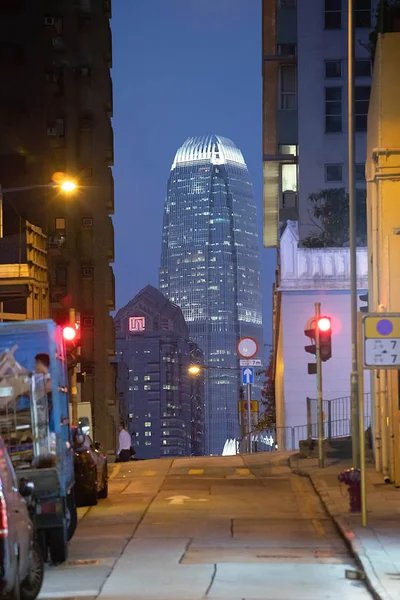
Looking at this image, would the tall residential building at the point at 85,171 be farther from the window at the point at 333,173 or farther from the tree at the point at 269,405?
the window at the point at 333,173

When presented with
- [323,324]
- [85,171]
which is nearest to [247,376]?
[323,324]

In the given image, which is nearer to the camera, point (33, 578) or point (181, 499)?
point (33, 578)

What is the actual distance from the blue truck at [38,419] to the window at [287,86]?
45.0 m

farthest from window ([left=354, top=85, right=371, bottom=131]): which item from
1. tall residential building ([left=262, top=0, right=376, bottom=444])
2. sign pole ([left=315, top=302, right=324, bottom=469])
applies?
sign pole ([left=315, top=302, right=324, bottom=469])

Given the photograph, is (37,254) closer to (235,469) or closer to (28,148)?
(235,469)

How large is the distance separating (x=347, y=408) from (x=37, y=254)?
11.9 metres

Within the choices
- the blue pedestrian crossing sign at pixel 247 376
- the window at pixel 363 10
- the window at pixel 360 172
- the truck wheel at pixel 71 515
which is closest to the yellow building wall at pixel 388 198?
the truck wheel at pixel 71 515

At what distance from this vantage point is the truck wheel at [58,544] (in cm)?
1555

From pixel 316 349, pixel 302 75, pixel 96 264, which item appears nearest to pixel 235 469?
pixel 316 349

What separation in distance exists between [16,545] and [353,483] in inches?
387

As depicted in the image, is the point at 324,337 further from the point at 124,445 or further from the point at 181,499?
the point at 124,445

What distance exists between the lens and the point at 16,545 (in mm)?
11234

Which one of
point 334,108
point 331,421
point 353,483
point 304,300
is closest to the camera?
point 353,483

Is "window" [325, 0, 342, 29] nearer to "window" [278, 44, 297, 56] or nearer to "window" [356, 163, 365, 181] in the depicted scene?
"window" [278, 44, 297, 56]
